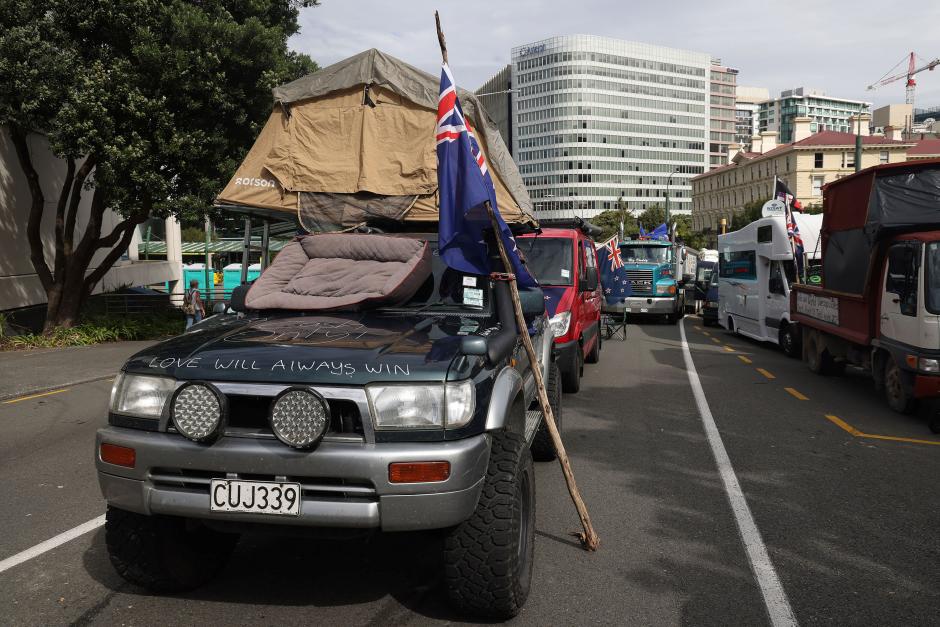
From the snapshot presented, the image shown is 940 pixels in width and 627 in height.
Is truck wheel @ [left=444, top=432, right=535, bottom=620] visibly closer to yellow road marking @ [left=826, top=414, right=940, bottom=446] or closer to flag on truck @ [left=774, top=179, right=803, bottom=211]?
yellow road marking @ [left=826, top=414, right=940, bottom=446]

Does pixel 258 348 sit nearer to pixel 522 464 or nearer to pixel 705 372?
pixel 522 464

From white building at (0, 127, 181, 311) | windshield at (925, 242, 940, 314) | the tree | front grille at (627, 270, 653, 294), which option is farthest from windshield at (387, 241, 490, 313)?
front grille at (627, 270, 653, 294)

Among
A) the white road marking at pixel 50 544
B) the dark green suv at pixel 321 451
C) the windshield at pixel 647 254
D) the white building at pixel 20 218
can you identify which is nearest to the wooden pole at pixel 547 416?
the dark green suv at pixel 321 451

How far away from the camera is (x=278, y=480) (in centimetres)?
300

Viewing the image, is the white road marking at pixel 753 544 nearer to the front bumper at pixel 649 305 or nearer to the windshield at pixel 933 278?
the windshield at pixel 933 278

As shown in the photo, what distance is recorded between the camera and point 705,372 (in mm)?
12344

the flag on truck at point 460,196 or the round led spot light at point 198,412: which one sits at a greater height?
the flag on truck at point 460,196

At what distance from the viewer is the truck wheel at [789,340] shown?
14.4 m

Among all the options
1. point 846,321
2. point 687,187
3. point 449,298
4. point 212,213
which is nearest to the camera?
point 449,298

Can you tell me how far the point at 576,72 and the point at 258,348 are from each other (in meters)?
147

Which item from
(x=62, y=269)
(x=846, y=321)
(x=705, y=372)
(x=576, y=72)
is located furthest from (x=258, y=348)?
(x=576, y=72)

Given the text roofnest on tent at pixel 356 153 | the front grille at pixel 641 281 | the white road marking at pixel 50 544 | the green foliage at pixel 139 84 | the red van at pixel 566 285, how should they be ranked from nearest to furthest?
the white road marking at pixel 50 544
the text roofnest on tent at pixel 356 153
the red van at pixel 566 285
the green foliage at pixel 139 84
the front grille at pixel 641 281

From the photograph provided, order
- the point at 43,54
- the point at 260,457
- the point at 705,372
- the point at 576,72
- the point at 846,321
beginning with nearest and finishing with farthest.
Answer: the point at 260,457 < the point at 846,321 < the point at 705,372 < the point at 43,54 < the point at 576,72

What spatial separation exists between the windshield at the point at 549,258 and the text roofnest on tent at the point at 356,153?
2333 mm
